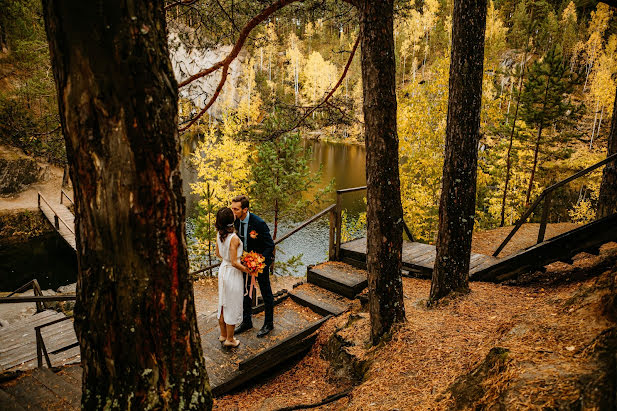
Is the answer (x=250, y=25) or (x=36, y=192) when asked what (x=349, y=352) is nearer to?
(x=250, y=25)

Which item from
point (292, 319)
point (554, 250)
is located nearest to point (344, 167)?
point (554, 250)

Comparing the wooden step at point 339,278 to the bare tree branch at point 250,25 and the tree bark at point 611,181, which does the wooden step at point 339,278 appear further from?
the tree bark at point 611,181

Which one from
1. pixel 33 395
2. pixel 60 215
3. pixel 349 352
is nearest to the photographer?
pixel 33 395

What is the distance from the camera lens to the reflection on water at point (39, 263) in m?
15.0

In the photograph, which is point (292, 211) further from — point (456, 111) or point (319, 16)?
point (456, 111)

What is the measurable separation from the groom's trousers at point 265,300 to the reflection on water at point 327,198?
6.76m

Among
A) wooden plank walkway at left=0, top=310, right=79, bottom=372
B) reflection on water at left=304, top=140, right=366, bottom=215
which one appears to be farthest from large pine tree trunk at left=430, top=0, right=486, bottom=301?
reflection on water at left=304, top=140, right=366, bottom=215

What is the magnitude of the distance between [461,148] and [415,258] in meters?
3.19

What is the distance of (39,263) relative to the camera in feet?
54.3

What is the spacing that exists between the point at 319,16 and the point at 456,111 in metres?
3.07

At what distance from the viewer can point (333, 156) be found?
139ft

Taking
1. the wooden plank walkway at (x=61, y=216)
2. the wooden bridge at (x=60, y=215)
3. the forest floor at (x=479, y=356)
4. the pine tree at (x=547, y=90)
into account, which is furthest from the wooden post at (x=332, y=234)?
the wooden plank walkway at (x=61, y=216)

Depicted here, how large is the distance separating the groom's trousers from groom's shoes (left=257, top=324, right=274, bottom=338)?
58 mm

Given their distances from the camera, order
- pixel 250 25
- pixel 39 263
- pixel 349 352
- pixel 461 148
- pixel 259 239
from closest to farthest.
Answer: pixel 250 25, pixel 349 352, pixel 461 148, pixel 259 239, pixel 39 263
